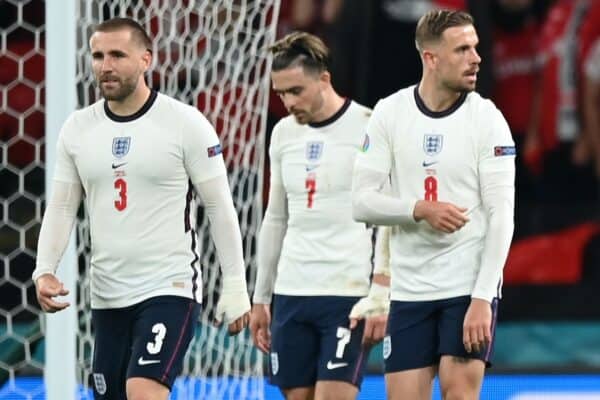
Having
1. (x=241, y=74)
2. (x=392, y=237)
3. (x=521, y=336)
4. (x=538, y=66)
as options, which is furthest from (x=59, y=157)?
(x=538, y=66)

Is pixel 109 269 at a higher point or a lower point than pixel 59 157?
lower

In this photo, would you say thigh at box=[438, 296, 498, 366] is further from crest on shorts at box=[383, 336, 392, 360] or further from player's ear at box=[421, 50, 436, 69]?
player's ear at box=[421, 50, 436, 69]

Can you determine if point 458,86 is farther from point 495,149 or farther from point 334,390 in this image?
point 334,390

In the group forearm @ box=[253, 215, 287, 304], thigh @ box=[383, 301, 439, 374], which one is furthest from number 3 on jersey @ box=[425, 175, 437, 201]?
forearm @ box=[253, 215, 287, 304]

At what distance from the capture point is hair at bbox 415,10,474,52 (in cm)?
552

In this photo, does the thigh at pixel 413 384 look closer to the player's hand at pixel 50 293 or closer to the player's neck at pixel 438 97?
the player's neck at pixel 438 97

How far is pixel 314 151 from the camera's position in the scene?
253 inches

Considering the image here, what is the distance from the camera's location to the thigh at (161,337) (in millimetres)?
5406

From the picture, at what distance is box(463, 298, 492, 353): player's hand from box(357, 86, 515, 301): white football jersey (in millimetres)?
133

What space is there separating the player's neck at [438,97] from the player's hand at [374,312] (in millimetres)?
693

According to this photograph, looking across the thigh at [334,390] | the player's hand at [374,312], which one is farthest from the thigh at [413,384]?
the thigh at [334,390]

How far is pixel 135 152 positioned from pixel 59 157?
11.1 inches

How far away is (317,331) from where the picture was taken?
6480 millimetres

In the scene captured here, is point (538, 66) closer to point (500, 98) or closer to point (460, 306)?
point (500, 98)
